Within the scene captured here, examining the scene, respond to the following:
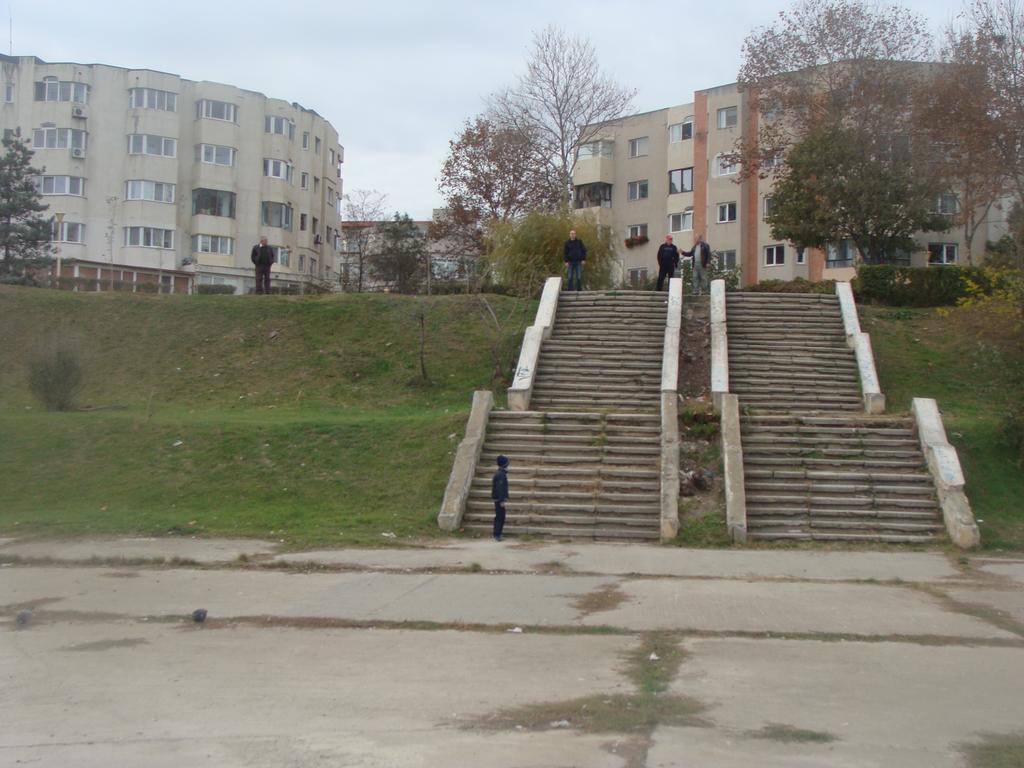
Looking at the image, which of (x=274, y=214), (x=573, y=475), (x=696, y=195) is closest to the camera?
(x=573, y=475)

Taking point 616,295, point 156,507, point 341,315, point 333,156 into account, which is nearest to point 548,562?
point 156,507

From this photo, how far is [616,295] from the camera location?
78.2 feet

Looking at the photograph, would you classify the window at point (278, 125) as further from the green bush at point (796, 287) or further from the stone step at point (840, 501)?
the stone step at point (840, 501)

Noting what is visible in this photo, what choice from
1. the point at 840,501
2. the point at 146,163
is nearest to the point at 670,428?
the point at 840,501

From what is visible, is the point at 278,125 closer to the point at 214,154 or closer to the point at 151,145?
the point at 214,154

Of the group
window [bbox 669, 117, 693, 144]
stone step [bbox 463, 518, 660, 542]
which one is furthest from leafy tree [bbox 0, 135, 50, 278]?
stone step [bbox 463, 518, 660, 542]

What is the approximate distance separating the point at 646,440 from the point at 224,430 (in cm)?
779

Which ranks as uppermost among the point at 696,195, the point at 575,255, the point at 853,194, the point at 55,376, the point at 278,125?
the point at 278,125

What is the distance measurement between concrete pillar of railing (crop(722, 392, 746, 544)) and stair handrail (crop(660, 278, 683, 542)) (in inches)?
29.5

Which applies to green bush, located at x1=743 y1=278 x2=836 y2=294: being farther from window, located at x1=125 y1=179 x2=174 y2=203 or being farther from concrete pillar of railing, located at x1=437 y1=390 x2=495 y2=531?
window, located at x1=125 y1=179 x2=174 y2=203

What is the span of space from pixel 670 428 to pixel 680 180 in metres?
36.7

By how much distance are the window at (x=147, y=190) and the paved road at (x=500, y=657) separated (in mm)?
40362

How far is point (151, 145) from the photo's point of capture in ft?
164

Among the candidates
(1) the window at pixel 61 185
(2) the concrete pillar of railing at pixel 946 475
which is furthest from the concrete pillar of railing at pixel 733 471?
(1) the window at pixel 61 185
